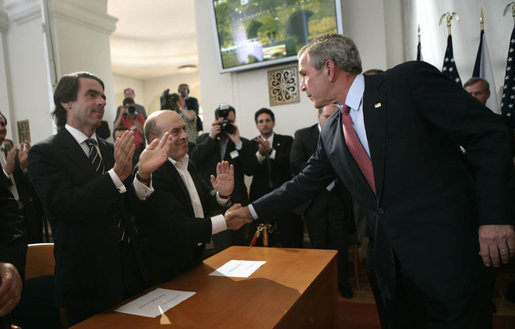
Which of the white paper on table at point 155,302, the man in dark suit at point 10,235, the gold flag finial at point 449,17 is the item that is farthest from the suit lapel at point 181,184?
the gold flag finial at point 449,17

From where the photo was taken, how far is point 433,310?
1.40 metres

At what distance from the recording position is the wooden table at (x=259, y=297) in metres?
1.24

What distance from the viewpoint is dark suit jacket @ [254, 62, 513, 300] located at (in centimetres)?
130

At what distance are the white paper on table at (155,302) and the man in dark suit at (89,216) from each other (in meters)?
0.13

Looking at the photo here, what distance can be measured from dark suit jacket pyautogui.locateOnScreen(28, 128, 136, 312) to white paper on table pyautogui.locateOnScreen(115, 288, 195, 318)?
5.5 inches

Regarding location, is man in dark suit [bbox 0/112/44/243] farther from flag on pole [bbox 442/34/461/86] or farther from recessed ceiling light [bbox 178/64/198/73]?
recessed ceiling light [bbox 178/64/198/73]

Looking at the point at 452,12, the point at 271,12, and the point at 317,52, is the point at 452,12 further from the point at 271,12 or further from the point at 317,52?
the point at 317,52

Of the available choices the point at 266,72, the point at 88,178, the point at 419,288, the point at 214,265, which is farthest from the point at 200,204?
the point at 266,72

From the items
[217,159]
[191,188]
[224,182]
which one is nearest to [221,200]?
[224,182]

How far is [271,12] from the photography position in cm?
475

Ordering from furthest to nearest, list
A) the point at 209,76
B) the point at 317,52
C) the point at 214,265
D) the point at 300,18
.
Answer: the point at 209,76, the point at 300,18, the point at 214,265, the point at 317,52

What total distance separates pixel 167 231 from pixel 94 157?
52cm

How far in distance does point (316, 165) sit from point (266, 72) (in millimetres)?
3226

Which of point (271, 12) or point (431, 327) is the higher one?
point (271, 12)
